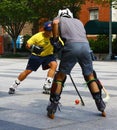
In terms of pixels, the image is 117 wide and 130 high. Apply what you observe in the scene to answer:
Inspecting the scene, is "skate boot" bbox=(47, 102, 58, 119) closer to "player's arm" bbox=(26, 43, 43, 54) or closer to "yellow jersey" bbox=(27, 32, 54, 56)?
"player's arm" bbox=(26, 43, 43, 54)

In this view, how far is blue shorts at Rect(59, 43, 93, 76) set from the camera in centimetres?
739

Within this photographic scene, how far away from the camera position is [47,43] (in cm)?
1065

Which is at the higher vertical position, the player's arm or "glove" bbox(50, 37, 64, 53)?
"glove" bbox(50, 37, 64, 53)

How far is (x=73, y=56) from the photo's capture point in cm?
738

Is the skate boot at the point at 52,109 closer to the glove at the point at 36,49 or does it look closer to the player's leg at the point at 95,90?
the player's leg at the point at 95,90

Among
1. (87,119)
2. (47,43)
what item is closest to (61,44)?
→ (87,119)

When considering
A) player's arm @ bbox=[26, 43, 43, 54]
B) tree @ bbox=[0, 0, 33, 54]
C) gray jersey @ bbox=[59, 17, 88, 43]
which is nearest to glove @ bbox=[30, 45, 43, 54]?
player's arm @ bbox=[26, 43, 43, 54]

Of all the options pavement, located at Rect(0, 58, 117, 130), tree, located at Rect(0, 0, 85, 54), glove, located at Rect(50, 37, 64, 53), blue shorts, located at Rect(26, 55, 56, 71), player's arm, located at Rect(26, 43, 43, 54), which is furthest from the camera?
tree, located at Rect(0, 0, 85, 54)

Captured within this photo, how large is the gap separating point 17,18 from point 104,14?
8.24 metres

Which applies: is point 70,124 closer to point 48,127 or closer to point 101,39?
point 48,127

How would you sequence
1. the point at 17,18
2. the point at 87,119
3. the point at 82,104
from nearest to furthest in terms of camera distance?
the point at 87,119, the point at 82,104, the point at 17,18

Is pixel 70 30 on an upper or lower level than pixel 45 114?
upper

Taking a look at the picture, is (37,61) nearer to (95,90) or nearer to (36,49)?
(36,49)

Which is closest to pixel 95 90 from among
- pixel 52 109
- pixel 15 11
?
pixel 52 109
